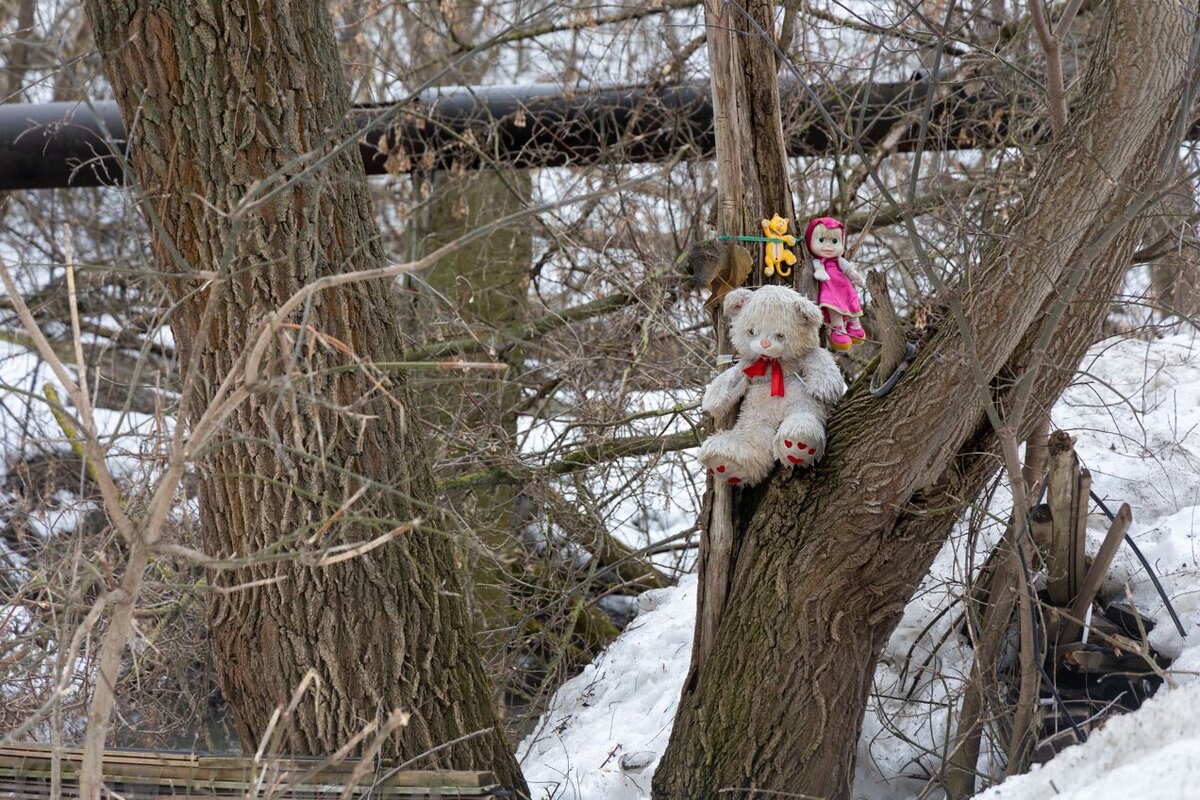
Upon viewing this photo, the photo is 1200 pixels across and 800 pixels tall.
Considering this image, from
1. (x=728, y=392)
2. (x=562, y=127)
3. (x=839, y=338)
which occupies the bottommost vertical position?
(x=728, y=392)

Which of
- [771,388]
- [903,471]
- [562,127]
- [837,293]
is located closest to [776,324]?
[771,388]

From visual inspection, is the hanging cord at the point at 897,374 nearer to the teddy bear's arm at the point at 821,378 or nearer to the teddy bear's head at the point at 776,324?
the teddy bear's arm at the point at 821,378

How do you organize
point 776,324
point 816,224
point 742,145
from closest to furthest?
1. point 776,324
2. point 816,224
3. point 742,145

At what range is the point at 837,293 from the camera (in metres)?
3.42

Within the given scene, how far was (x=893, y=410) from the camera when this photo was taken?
318 cm

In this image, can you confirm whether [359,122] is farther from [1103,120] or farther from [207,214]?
[1103,120]

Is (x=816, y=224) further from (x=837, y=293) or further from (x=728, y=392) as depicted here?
(x=728, y=392)

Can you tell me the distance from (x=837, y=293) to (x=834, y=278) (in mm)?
50

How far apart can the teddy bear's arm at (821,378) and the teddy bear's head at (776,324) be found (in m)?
0.06

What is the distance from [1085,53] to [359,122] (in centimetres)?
389

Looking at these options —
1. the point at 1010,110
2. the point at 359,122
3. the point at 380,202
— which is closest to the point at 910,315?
the point at 1010,110

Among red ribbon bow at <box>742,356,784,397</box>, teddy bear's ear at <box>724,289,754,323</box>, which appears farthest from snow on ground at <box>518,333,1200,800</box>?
teddy bear's ear at <box>724,289,754,323</box>

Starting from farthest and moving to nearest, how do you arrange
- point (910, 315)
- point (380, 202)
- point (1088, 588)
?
1. point (380, 202)
2. point (910, 315)
3. point (1088, 588)

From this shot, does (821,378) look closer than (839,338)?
Yes
